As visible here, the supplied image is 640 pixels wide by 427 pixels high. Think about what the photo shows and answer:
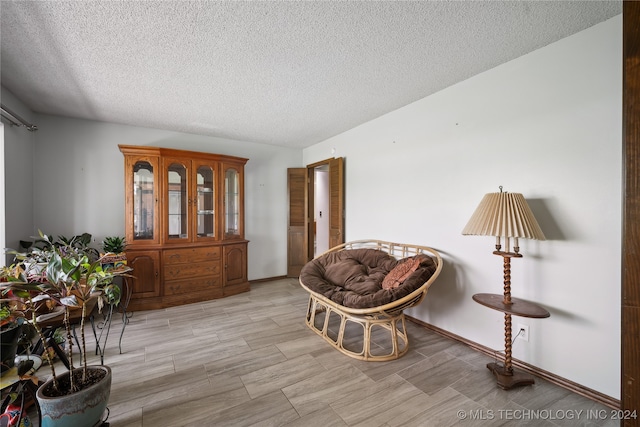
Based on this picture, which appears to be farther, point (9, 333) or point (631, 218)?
point (9, 333)

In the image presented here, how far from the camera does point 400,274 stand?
2492 mm

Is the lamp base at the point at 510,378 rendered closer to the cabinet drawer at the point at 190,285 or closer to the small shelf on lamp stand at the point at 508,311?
the small shelf on lamp stand at the point at 508,311

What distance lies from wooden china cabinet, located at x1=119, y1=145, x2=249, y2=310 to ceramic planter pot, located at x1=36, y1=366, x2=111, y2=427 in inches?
86.4

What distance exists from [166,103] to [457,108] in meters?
3.14

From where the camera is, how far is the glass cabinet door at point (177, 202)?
351cm

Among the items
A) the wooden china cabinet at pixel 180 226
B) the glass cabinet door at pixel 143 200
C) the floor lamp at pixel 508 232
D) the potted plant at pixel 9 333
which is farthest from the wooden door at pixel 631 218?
the glass cabinet door at pixel 143 200

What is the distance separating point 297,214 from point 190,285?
2135mm

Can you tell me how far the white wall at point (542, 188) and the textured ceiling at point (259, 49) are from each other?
0.23m

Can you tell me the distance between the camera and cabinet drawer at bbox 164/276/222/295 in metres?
3.46

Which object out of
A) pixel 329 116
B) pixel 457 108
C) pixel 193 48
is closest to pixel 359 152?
pixel 329 116

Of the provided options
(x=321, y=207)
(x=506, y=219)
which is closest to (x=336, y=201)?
(x=321, y=207)

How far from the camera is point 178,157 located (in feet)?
Answer: 11.6

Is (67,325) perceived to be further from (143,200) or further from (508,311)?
(508,311)

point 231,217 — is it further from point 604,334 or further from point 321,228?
point 604,334
